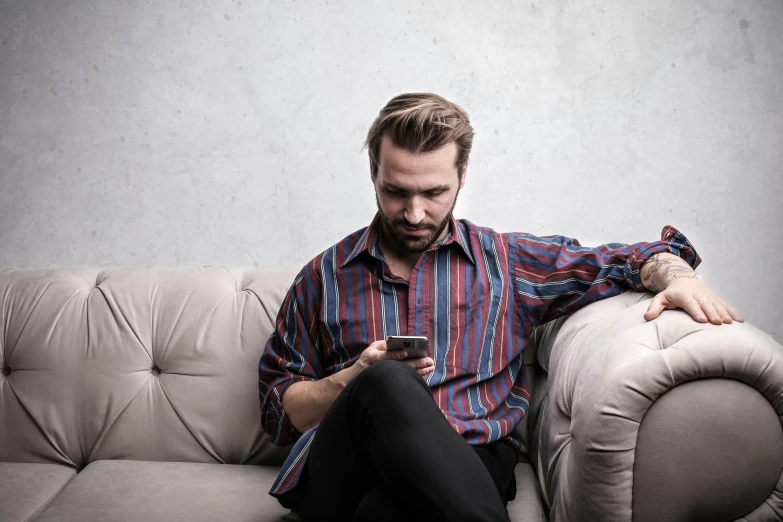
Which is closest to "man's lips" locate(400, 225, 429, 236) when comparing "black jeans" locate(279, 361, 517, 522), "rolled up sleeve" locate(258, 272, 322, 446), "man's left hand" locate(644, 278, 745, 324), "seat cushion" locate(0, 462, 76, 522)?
"rolled up sleeve" locate(258, 272, 322, 446)

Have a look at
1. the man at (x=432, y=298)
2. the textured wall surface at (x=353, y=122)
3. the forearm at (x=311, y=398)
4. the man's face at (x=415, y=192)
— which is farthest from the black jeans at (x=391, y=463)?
the textured wall surface at (x=353, y=122)

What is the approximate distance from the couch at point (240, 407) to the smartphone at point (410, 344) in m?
0.27

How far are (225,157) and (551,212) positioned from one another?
93 cm

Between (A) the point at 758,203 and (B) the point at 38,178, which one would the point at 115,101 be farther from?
(A) the point at 758,203

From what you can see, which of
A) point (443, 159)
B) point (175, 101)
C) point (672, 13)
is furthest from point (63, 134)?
point (672, 13)

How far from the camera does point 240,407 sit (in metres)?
1.70

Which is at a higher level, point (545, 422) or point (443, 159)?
point (443, 159)

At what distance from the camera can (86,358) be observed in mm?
1762

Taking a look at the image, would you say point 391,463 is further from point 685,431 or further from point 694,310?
point 694,310

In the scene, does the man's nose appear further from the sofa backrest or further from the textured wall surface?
the textured wall surface

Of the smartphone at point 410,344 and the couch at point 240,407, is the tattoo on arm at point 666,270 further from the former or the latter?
the smartphone at point 410,344

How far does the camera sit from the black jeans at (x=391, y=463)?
1.07 meters

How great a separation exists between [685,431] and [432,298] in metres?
0.60

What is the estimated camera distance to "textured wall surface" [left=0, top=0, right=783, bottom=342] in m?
1.93
